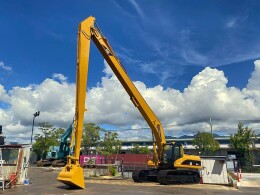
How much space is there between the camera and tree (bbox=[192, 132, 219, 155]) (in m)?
65.2

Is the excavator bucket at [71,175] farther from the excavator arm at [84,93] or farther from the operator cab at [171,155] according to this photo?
the operator cab at [171,155]

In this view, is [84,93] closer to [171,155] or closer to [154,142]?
[154,142]

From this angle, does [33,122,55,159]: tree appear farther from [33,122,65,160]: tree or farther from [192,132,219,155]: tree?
[192,132,219,155]: tree

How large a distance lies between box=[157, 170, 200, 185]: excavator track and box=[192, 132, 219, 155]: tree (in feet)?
149

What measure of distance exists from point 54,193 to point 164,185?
7.91 meters

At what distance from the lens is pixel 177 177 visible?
20.7 m

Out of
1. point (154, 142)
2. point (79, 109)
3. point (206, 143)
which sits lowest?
point (154, 142)

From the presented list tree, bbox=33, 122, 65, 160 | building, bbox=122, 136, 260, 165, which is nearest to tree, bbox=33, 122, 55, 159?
tree, bbox=33, 122, 65, 160

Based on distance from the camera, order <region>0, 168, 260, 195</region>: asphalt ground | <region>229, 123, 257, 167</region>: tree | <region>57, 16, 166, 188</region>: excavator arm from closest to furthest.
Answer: <region>57, 16, 166, 188</region>: excavator arm < <region>0, 168, 260, 195</region>: asphalt ground < <region>229, 123, 257, 167</region>: tree

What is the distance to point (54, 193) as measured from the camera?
1558 cm

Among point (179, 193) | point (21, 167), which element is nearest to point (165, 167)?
point (179, 193)

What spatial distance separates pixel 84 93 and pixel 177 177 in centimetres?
923

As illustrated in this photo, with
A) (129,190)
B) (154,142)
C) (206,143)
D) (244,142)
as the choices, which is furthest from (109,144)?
(129,190)

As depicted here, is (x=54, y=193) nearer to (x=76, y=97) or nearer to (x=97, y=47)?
(x=76, y=97)
